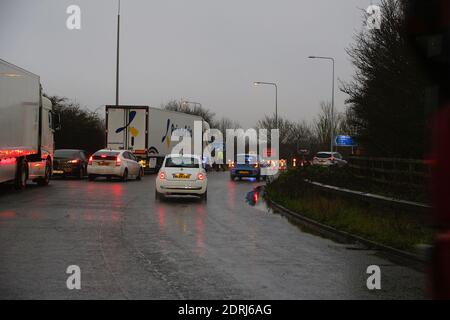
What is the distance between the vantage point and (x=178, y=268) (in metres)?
7.82

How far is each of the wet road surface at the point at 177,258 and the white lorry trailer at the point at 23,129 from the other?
3.35 m

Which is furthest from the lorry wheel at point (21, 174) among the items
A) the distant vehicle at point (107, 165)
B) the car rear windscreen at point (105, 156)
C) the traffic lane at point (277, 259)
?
the traffic lane at point (277, 259)

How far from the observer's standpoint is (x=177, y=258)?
8.59m

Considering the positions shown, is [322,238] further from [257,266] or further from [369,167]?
[369,167]

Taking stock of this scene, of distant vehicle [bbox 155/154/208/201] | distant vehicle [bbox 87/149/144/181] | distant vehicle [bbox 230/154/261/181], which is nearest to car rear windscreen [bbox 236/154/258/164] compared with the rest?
distant vehicle [bbox 230/154/261/181]

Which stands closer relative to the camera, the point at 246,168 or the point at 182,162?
the point at 182,162

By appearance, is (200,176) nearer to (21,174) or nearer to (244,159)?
(21,174)

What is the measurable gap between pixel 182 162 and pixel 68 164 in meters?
11.5

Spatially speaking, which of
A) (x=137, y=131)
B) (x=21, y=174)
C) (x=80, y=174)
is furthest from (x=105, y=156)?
(x=137, y=131)

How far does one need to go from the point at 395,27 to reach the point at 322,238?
1024 cm

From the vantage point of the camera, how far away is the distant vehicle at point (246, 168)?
3391cm

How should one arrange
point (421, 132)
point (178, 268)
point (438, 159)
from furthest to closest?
point (421, 132)
point (178, 268)
point (438, 159)

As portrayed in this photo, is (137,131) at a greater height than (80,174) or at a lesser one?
greater
